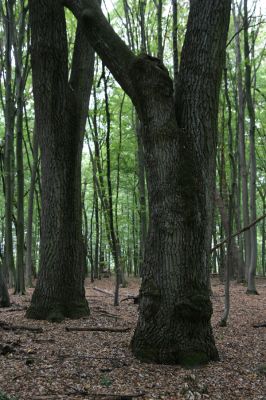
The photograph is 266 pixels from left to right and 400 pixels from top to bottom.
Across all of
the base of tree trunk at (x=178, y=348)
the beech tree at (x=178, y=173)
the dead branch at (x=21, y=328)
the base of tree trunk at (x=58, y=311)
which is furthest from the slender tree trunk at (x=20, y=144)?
the base of tree trunk at (x=178, y=348)

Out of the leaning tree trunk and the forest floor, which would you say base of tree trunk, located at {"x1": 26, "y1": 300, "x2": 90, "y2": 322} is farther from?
the forest floor

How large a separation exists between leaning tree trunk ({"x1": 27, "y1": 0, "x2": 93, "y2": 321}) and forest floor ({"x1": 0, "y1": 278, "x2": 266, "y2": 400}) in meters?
0.73

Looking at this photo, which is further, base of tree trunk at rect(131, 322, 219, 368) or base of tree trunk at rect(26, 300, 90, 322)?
base of tree trunk at rect(26, 300, 90, 322)

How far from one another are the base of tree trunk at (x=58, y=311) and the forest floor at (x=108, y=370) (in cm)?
40

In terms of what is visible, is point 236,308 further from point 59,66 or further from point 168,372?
point 59,66

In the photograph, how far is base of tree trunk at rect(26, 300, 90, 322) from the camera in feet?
20.6

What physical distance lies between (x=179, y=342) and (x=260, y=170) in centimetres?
2082

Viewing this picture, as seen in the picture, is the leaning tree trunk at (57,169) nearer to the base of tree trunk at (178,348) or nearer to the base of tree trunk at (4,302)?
the base of tree trunk at (4,302)

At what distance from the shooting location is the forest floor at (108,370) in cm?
338

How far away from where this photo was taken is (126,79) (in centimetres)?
448

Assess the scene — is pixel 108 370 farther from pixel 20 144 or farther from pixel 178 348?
pixel 20 144

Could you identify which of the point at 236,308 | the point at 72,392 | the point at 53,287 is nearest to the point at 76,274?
the point at 53,287

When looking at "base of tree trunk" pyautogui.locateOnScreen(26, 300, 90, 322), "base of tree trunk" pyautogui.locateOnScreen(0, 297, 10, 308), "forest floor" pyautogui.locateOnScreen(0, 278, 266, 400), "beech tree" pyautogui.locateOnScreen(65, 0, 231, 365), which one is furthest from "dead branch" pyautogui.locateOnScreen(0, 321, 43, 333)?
"base of tree trunk" pyautogui.locateOnScreen(0, 297, 10, 308)

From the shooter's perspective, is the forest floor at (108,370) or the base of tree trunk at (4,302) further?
the base of tree trunk at (4,302)
